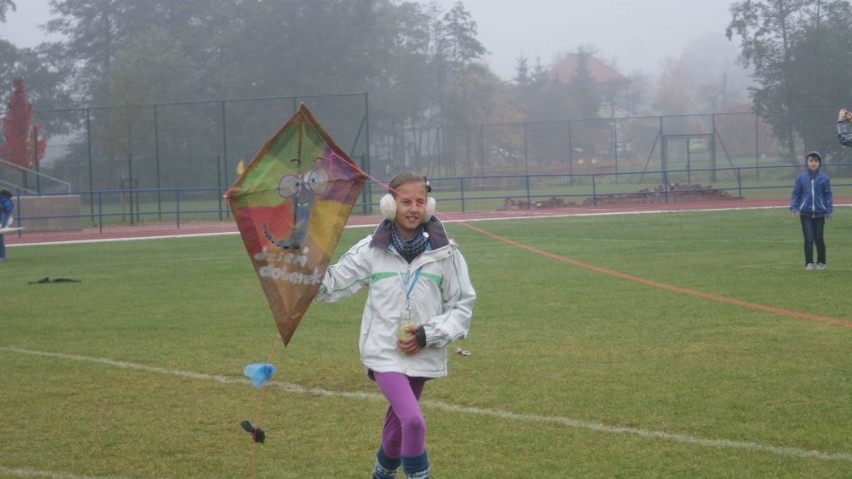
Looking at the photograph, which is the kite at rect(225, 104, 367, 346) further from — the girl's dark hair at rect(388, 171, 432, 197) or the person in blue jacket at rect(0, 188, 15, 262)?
the person in blue jacket at rect(0, 188, 15, 262)

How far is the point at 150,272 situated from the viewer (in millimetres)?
21969

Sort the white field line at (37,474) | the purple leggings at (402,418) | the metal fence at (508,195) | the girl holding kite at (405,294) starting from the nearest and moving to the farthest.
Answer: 1. the purple leggings at (402,418)
2. the girl holding kite at (405,294)
3. the white field line at (37,474)
4. the metal fence at (508,195)

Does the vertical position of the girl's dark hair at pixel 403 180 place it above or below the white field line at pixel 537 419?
above

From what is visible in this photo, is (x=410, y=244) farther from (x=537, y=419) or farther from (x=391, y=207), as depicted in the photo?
(x=537, y=419)

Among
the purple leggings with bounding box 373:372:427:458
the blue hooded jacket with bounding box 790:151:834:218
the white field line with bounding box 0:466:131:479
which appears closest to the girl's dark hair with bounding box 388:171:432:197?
the purple leggings with bounding box 373:372:427:458

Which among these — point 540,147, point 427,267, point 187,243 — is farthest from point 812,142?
point 427,267

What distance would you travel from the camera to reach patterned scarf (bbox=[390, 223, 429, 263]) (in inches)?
242

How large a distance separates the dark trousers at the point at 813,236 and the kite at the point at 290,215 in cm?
1351

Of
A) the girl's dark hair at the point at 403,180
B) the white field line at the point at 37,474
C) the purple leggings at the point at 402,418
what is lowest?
the white field line at the point at 37,474

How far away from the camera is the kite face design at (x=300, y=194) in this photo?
629 centimetres

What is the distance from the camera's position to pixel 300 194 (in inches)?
249

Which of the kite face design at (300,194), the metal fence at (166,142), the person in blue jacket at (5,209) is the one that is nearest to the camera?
the kite face design at (300,194)

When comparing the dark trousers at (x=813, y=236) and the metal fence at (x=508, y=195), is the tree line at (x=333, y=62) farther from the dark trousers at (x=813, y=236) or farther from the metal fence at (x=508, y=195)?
the dark trousers at (x=813, y=236)

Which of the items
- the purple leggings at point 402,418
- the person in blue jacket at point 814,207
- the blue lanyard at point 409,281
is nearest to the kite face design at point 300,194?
the blue lanyard at point 409,281
